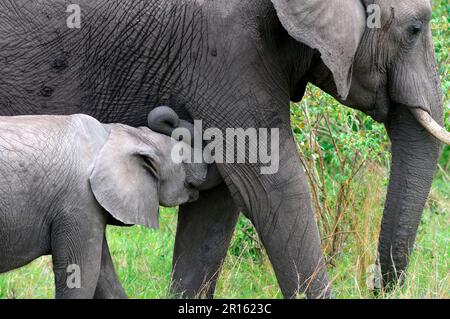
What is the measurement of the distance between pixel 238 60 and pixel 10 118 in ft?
3.19

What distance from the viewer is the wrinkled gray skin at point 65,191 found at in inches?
213

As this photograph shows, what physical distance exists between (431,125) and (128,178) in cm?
133

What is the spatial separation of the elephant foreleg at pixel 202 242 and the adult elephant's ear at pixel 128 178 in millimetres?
769

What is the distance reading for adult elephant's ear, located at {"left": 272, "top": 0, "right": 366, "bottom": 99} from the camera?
567 cm

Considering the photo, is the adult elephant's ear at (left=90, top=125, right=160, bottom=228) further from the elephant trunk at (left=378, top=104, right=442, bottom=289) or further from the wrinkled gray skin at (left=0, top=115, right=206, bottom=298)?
the elephant trunk at (left=378, top=104, right=442, bottom=289)

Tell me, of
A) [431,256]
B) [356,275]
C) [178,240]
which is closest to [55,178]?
[178,240]

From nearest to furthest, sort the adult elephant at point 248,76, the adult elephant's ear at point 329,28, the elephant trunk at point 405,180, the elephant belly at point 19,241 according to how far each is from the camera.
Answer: the elephant belly at point 19,241
the adult elephant's ear at point 329,28
the adult elephant at point 248,76
the elephant trunk at point 405,180

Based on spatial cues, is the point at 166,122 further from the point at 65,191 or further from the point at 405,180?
the point at 405,180

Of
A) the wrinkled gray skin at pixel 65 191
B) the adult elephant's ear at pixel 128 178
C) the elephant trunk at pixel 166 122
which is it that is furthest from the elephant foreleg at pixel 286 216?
the wrinkled gray skin at pixel 65 191

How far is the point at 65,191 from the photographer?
17.9ft

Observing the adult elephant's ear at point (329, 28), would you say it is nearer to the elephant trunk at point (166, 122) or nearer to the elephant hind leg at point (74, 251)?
the elephant trunk at point (166, 122)

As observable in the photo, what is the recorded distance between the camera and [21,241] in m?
5.45

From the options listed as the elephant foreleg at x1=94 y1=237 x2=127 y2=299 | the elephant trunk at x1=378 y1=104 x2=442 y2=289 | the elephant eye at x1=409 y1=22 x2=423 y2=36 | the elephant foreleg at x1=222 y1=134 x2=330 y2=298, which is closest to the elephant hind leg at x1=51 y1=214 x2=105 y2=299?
the elephant foreleg at x1=94 y1=237 x2=127 y2=299

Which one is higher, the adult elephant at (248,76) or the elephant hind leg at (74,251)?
the adult elephant at (248,76)
